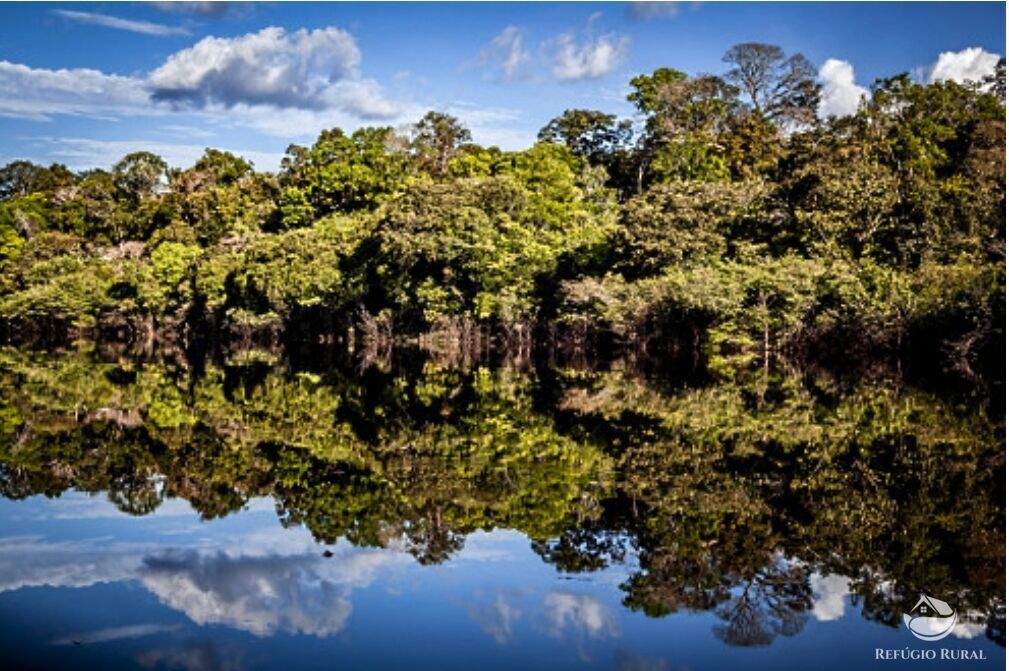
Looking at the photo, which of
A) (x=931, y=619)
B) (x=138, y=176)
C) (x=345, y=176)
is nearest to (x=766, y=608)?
(x=931, y=619)

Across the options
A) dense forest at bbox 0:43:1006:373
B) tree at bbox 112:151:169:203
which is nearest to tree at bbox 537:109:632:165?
dense forest at bbox 0:43:1006:373

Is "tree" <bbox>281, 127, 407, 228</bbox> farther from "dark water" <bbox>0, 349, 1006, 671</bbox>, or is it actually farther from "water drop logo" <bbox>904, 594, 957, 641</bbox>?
"water drop logo" <bbox>904, 594, 957, 641</bbox>

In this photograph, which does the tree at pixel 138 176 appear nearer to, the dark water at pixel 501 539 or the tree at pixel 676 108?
the tree at pixel 676 108

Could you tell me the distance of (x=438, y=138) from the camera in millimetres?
83438

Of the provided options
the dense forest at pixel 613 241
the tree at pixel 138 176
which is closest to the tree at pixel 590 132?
the dense forest at pixel 613 241

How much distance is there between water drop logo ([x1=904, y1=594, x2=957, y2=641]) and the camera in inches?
292

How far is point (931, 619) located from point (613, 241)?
39.8 m

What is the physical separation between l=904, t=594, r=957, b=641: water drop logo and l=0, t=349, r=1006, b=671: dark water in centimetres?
7

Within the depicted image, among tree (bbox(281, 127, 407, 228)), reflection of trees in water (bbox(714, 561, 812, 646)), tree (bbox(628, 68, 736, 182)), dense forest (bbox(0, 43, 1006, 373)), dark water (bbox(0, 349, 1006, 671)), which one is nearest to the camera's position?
dark water (bbox(0, 349, 1006, 671))

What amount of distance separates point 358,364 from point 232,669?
35898 millimetres

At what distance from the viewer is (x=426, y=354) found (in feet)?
168

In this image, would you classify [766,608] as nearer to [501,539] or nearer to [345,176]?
[501,539]

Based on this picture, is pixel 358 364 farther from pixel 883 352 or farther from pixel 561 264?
pixel 883 352

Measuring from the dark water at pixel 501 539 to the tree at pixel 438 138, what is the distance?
63.9 m
